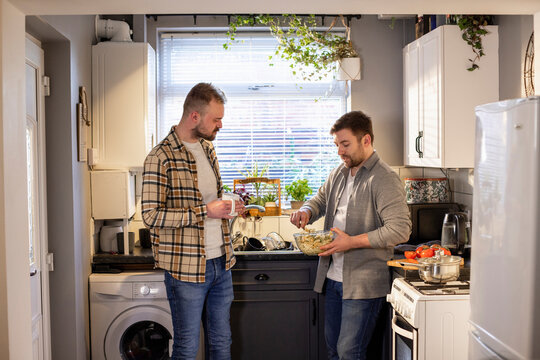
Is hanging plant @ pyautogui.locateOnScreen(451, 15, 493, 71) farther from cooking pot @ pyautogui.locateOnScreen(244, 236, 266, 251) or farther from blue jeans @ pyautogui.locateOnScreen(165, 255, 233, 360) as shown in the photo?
blue jeans @ pyautogui.locateOnScreen(165, 255, 233, 360)

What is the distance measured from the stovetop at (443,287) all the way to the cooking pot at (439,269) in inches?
1.0

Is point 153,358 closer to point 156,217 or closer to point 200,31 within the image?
point 156,217

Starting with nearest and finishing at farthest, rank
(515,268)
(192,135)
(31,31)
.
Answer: (515,268) < (192,135) < (31,31)

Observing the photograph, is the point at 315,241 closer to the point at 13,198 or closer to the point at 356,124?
the point at 356,124

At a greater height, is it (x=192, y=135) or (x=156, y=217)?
(x=192, y=135)

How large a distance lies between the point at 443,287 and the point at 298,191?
5.75ft

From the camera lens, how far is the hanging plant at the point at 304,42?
423cm

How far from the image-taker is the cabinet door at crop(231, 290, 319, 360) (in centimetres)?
371

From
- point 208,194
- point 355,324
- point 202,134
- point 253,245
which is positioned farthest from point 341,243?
point 253,245

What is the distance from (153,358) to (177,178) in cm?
148

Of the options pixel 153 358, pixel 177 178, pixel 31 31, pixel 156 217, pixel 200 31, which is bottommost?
pixel 153 358

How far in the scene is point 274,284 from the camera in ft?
12.2

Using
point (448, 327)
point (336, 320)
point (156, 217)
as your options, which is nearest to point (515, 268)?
point (448, 327)

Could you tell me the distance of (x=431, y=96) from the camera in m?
3.59
